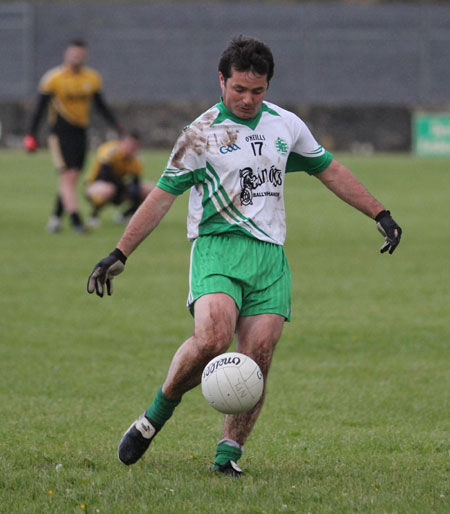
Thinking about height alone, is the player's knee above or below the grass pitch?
above

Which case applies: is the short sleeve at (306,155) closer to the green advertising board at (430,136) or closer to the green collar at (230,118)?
the green collar at (230,118)

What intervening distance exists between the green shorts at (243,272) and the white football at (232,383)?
1.09 feet

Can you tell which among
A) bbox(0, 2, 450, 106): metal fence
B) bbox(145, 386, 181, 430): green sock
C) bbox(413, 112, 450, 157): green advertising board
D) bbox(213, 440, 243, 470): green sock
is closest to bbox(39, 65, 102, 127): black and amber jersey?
bbox(145, 386, 181, 430): green sock

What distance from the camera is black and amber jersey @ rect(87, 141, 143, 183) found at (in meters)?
17.8

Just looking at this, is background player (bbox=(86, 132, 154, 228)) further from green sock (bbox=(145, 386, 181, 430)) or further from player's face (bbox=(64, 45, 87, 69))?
green sock (bbox=(145, 386, 181, 430))

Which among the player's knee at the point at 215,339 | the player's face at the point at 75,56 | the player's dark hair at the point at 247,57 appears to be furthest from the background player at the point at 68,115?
the player's knee at the point at 215,339

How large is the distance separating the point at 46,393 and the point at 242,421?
2405 millimetres

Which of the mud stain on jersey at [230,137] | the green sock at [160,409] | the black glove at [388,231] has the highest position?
the mud stain on jersey at [230,137]

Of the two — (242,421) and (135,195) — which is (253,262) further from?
(135,195)

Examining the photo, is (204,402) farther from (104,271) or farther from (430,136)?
(430,136)

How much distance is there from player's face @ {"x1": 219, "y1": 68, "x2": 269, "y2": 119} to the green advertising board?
87.5ft

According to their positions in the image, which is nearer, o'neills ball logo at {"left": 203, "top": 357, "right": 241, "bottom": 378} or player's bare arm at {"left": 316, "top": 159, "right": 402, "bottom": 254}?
o'neills ball logo at {"left": 203, "top": 357, "right": 241, "bottom": 378}

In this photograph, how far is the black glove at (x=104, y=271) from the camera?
5195 mm

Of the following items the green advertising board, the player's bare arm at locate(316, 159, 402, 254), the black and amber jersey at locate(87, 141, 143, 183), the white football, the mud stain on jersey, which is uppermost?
the mud stain on jersey
